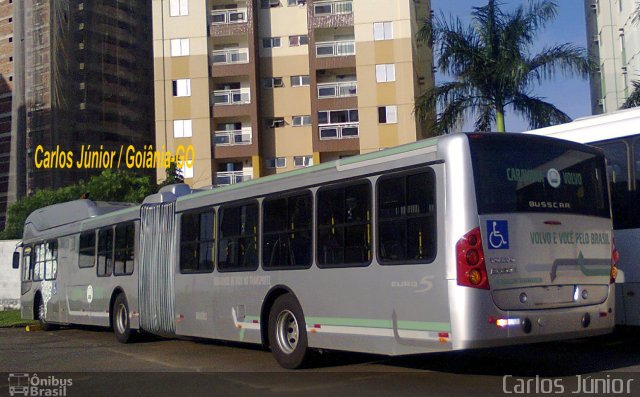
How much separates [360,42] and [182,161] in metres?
13.0

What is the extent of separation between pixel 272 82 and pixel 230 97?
285 centimetres

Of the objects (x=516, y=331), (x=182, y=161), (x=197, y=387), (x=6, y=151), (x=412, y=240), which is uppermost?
(x=6, y=151)

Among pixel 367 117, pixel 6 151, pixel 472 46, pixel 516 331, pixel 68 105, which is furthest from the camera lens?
pixel 6 151

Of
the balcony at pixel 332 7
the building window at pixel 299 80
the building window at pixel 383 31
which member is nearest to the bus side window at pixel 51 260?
the building window at pixel 299 80

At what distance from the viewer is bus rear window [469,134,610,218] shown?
8.85m

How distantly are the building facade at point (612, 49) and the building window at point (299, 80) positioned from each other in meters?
16.7

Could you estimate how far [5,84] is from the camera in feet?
255

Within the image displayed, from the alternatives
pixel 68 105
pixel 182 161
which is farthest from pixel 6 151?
pixel 182 161

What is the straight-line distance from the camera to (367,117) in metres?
47.2

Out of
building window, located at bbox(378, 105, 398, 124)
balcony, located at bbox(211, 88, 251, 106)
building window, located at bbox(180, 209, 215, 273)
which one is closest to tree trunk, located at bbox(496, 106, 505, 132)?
building window, located at bbox(180, 209, 215, 273)

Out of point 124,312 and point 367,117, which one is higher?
point 367,117

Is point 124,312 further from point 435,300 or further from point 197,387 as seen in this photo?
point 435,300

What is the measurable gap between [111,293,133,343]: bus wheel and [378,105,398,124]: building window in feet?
104

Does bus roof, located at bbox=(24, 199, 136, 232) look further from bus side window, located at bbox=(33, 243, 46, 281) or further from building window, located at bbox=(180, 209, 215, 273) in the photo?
building window, located at bbox=(180, 209, 215, 273)
